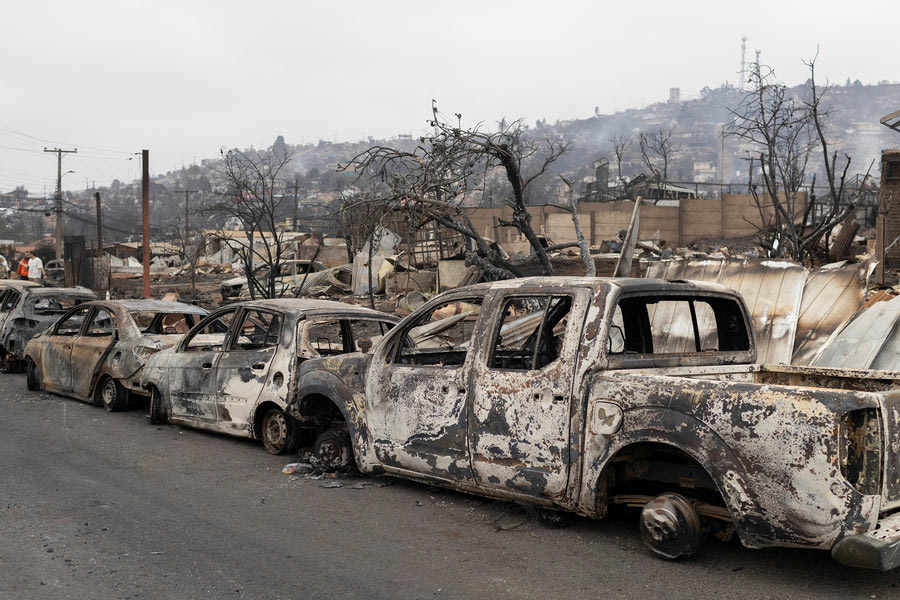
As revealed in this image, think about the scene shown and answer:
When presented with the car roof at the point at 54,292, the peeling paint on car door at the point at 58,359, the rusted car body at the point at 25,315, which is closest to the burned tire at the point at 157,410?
the peeling paint on car door at the point at 58,359

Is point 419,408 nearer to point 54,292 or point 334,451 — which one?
point 334,451

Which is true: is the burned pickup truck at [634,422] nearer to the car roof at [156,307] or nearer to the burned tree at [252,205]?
the car roof at [156,307]

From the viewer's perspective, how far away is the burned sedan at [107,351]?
10633 millimetres

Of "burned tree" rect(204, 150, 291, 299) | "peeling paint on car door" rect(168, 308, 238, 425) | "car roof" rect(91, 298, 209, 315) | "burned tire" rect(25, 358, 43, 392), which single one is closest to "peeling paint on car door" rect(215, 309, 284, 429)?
"peeling paint on car door" rect(168, 308, 238, 425)

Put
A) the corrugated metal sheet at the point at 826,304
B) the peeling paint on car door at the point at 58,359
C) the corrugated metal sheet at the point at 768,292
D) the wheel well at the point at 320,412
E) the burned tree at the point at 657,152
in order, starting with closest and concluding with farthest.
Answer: the wheel well at the point at 320,412 → the corrugated metal sheet at the point at 826,304 → the corrugated metal sheet at the point at 768,292 → the peeling paint on car door at the point at 58,359 → the burned tree at the point at 657,152

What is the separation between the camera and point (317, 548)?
5.30 m

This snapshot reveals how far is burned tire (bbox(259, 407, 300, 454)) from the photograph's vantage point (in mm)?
8172

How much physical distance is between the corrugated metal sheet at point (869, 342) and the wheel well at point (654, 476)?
16.7 ft

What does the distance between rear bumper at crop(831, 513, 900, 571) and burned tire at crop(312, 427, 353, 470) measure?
4.19 metres

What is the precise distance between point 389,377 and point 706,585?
2907 mm

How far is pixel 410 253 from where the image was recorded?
28.9 metres

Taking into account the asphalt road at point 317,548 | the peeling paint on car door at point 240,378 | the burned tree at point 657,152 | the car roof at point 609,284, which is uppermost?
the burned tree at point 657,152

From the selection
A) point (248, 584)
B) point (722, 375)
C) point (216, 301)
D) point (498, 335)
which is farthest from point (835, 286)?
point (216, 301)

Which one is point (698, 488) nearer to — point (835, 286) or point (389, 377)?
point (389, 377)
